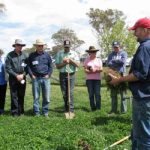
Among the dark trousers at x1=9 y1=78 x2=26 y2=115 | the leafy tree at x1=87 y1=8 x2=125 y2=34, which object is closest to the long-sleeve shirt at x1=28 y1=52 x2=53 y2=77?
the dark trousers at x1=9 y1=78 x2=26 y2=115

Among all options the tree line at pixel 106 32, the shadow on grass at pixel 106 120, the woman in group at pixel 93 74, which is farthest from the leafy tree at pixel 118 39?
the shadow on grass at pixel 106 120

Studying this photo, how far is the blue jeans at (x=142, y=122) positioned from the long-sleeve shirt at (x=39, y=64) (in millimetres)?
5935

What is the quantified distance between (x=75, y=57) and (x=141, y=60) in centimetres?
643

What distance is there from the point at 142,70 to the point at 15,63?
21.5ft

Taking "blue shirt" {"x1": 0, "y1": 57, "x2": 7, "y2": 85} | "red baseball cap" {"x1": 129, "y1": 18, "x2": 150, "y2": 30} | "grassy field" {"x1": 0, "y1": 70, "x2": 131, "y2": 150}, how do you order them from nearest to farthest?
"red baseball cap" {"x1": 129, "y1": 18, "x2": 150, "y2": 30}
"grassy field" {"x1": 0, "y1": 70, "x2": 131, "y2": 150}
"blue shirt" {"x1": 0, "y1": 57, "x2": 7, "y2": 85}

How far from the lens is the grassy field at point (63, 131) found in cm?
803

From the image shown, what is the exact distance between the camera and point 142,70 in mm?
6133

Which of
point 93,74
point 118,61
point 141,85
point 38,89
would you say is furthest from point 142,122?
point 93,74

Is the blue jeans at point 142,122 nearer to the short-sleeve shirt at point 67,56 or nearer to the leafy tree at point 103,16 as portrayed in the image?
the short-sleeve shirt at point 67,56

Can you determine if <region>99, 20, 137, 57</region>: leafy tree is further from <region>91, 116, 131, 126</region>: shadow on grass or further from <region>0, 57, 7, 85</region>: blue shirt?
<region>91, 116, 131, 126</region>: shadow on grass

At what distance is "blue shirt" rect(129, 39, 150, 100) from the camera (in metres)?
6.09

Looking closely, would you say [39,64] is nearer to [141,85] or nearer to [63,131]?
[63,131]

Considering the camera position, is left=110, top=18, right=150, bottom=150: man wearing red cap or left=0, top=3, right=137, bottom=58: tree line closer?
left=110, top=18, right=150, bottom=150: man wearing red cap

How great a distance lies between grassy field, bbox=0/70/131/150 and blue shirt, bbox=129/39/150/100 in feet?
5.92
